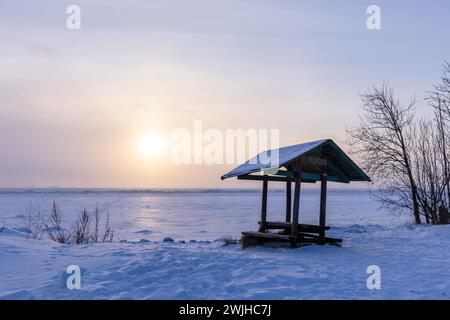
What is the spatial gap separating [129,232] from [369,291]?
1768 cm

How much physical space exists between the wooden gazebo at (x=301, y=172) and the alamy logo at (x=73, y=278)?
544 cm

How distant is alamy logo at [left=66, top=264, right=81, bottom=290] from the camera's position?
741 centimetres

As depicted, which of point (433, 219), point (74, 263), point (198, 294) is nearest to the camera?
point (198, 294)

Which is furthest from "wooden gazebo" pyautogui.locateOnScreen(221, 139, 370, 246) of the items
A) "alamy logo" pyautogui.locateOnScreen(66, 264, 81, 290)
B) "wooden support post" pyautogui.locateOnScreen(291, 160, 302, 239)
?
"alamy logo" pyautogui.locateOnScreen(66, 264, 81, 290)

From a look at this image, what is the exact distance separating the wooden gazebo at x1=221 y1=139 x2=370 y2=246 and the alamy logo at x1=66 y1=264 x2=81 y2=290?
5.44 metres

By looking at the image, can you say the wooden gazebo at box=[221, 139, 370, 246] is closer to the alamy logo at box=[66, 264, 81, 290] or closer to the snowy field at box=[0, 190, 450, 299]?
the snowy field at box=[0, 190, 450, 299]

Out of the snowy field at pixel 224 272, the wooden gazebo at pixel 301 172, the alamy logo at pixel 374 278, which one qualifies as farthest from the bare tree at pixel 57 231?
the alamy logo at pixel 374 278

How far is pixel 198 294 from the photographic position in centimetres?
702

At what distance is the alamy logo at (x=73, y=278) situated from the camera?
7.41m

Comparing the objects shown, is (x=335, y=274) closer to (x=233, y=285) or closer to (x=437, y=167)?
(x=233, y=285)

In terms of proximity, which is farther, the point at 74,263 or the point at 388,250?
the point at 388,250

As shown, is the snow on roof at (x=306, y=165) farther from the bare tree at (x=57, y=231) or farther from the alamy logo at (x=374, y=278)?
the bare tree at (x=57, y=231)

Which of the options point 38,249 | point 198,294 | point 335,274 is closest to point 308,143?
point 335,274

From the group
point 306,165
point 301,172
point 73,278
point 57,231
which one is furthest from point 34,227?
point 73,278
